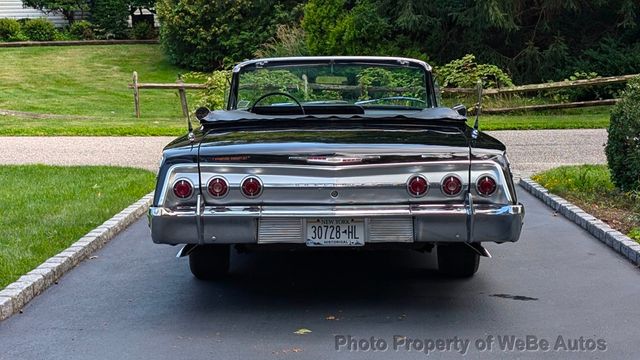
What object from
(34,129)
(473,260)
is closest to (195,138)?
(473,260)

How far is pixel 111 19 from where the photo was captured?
46.6m

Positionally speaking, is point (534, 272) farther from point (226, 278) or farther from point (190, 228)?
point (190, 228)

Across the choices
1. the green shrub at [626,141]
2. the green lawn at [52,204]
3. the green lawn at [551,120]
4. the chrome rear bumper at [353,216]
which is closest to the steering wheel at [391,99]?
the chrome rear bumper at [353,216]

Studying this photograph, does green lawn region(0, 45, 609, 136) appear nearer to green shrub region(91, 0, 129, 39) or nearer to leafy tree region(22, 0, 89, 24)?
green shrub region(91, 0, 129, 39)

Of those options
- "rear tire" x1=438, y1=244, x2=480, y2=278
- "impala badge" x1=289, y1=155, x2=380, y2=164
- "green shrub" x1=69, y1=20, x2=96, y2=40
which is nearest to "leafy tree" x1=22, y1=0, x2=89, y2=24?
"green shrub" x1=69, y1=20, x2=96, y2=40

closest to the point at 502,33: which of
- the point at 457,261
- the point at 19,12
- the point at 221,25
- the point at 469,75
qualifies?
the point at 469,75

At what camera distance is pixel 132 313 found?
613 centimetres

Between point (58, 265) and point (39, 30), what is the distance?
41.5 metres

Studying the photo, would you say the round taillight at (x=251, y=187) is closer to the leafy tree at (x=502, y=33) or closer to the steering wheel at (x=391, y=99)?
the steering wheel at (x=391, y=99)

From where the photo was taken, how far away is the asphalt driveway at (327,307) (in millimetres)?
5340

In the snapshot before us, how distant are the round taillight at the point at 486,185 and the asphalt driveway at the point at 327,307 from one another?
0.78 meters

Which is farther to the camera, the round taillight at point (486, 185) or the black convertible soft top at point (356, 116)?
the black convertible soft top at point (356, 116)

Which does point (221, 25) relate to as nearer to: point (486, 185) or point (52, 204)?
point (52, 204)

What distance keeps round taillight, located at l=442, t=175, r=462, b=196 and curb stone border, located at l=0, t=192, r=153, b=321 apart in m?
Result: 2.82
